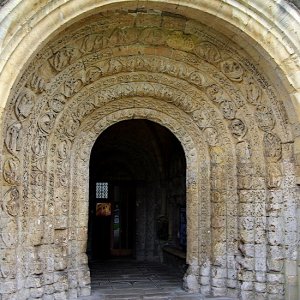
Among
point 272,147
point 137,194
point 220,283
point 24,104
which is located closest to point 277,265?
point 220,283

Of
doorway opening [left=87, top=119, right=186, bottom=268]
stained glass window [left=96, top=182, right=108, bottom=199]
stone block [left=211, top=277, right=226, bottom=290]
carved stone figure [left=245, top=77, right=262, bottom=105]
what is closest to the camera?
carved stone figure [left=245, top=77, right=262, bottom=105]

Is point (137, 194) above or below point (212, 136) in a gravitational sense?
below

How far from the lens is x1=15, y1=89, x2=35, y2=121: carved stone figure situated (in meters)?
4.90

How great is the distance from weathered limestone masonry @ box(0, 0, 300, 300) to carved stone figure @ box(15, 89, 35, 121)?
1cm

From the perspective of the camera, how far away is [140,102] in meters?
6.14

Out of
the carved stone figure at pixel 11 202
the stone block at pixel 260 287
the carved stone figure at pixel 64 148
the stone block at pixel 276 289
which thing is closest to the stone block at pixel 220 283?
the stone block at pixel 260 287

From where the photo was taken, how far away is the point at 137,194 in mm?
10258

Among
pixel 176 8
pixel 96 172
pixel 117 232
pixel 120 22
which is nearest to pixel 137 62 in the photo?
pixel 120 22

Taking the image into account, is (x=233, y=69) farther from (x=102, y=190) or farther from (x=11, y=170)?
(x=102, y=190)

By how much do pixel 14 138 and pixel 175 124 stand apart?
91.1 inches

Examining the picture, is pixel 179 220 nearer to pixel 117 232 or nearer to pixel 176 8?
pixel 117 232

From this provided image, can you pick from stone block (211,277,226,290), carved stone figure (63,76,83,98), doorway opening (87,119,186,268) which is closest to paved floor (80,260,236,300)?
stone block (211,277,226,290)

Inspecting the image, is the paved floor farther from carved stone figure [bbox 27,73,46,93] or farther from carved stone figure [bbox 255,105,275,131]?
carved stone figure [bbox 27,73,46,93]

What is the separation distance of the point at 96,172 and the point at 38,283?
18.8 feet
